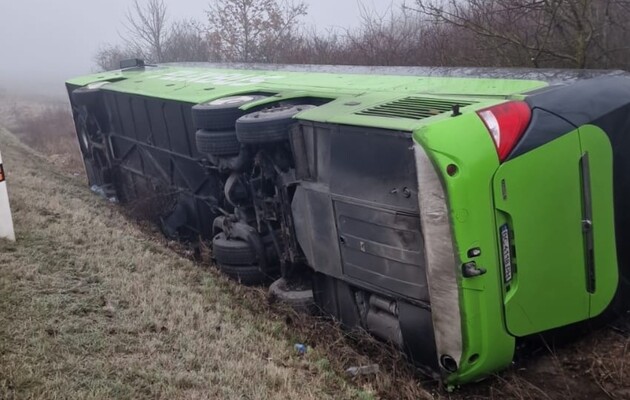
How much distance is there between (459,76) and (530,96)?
5.06 ft

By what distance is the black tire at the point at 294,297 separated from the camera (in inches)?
189

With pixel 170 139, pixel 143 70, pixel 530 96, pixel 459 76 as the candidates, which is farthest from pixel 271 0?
pixel 530 96

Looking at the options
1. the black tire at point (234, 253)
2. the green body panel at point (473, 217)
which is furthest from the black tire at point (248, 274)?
the green body panel at point (473, 217)

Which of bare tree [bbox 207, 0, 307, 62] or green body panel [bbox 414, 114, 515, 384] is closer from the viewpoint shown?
green body panel [bbox 414, 114, 515, 384]

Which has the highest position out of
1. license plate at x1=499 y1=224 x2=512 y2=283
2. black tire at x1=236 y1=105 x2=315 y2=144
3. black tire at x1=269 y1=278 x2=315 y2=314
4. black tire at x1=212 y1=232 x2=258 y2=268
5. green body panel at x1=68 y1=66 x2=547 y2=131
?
green body panel at x1=68 y1=66 x2=547 y2=131

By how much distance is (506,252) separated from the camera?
335 centimetres

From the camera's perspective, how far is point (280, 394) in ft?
11.0

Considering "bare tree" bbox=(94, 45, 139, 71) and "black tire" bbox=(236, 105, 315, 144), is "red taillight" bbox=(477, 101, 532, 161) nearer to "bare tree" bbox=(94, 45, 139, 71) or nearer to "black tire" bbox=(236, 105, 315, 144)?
"black tire" bbox=(236, 105, 315, 144)

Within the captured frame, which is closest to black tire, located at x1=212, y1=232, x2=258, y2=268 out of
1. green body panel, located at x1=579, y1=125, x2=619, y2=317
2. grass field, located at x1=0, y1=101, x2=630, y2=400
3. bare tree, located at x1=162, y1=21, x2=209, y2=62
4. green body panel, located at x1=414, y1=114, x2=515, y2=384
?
grass field, located at x1=0, y1=101, x2=630, y2=400

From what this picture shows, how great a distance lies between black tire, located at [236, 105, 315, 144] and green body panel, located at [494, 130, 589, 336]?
68.0 inches

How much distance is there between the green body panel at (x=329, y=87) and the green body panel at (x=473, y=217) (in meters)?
0.19

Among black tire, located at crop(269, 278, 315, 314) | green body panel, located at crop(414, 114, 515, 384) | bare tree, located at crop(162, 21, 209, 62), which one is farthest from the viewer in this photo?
bare tree, located at crop(162, 21, 209, 62)

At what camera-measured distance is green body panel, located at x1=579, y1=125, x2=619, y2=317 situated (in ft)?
11.6

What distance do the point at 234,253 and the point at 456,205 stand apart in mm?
2651
